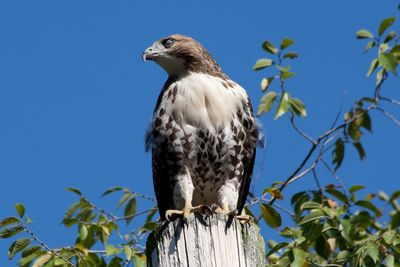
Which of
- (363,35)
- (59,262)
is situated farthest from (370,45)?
(59,262)

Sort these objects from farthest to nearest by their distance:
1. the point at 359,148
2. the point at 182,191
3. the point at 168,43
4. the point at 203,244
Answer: the point at 359,148 → the point at 168,43 → the point at 182,191 → the point at 203,244

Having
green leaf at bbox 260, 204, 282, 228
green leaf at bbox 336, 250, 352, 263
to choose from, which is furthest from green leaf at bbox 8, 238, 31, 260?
green leaf at bbox 336, 250, 352, 263

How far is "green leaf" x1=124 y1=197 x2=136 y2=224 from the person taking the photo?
6.45 m

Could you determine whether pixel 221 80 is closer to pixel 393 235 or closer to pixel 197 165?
pixel 197 165

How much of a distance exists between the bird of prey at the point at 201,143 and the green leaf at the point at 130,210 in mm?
704

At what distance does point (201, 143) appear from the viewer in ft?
17.8

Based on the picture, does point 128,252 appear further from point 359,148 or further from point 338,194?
A: point 359,148

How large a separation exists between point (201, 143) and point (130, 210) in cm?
126

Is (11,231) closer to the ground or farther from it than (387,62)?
closer to the ground

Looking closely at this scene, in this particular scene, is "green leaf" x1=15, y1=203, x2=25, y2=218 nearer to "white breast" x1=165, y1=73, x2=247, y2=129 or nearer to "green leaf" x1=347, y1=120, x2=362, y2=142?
"white breast" x1=165, y1=73, x2=247, y2=129

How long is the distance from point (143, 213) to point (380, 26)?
227cm

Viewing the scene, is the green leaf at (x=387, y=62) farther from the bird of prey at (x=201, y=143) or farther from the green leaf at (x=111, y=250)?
the green leaf at (x=111, y=250)

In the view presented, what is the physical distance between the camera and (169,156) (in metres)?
5.48

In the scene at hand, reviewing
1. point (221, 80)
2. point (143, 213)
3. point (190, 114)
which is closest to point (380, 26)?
point (221, 80)
